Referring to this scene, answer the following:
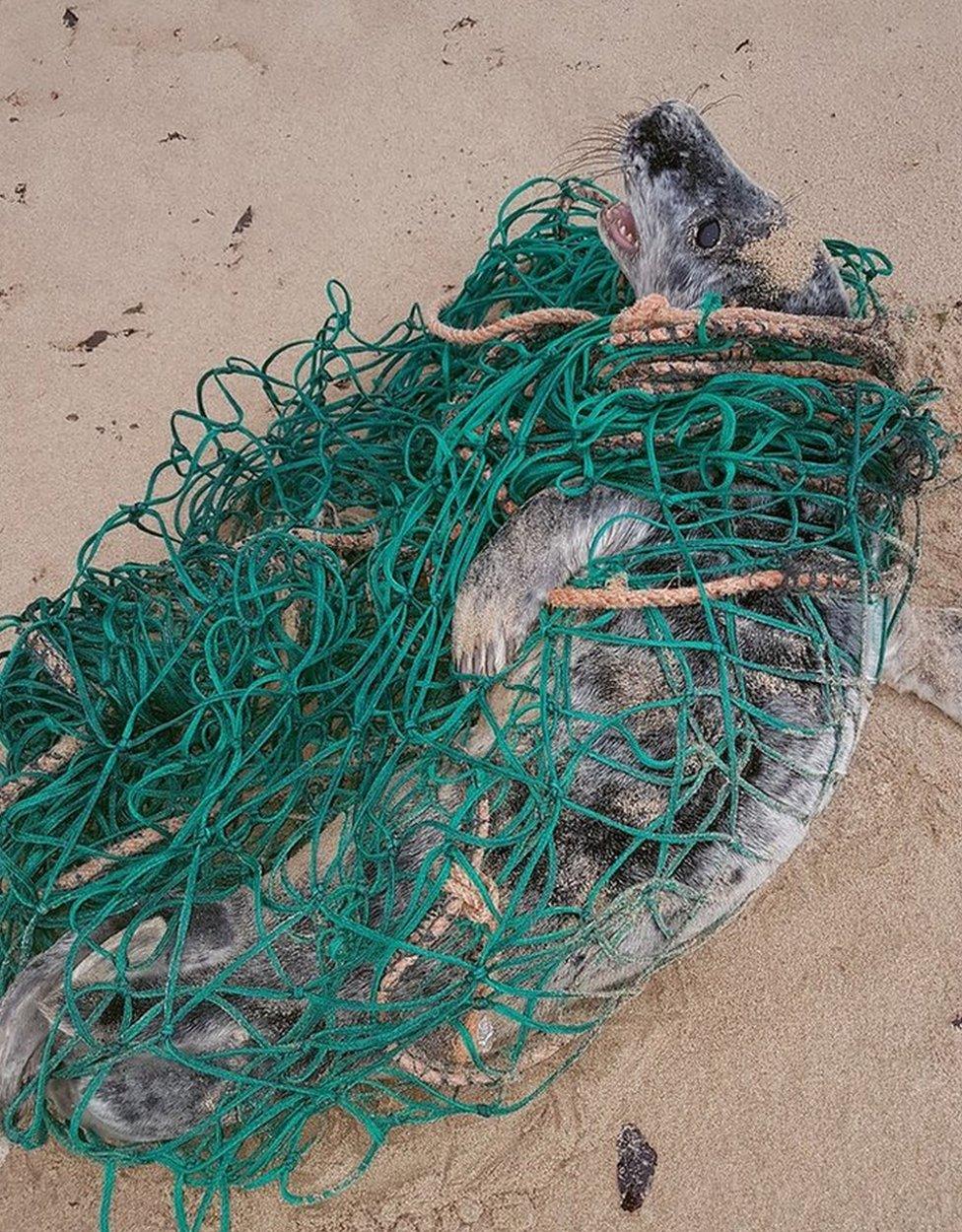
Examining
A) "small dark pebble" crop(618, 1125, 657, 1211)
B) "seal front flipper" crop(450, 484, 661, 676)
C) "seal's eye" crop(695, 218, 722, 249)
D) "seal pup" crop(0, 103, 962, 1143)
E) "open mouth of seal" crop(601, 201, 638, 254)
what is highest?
"open mouth of seal" crop(601, 201, 638, 254)

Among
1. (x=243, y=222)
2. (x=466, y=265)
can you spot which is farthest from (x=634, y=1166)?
(x=243, y=222)

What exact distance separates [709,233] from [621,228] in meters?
0.28

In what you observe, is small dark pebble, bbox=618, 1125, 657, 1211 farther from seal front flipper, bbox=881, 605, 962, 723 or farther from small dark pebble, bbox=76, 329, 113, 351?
small dark pebble, bbox=76, 329, 113, 351

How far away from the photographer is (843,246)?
384 cm

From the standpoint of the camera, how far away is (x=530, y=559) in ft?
10.1

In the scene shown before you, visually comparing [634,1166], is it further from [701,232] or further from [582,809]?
[701,232]

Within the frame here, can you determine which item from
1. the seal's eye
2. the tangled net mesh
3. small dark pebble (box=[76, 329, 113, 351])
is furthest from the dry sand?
the seal's eye

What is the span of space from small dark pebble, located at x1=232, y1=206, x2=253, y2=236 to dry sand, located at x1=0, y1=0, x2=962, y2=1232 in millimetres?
18

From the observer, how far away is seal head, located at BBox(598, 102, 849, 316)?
3.44m

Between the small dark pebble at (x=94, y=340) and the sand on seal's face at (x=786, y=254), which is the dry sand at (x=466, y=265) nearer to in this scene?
the small dark pebble at (x=94, y=340)

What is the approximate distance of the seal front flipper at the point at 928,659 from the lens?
3455 mm

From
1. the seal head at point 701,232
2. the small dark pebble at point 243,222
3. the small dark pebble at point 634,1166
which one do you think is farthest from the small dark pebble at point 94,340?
the small dark pebble at point 634,1166

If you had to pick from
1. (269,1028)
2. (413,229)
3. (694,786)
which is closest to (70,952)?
(269,1028)

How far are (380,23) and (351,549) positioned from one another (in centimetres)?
271
